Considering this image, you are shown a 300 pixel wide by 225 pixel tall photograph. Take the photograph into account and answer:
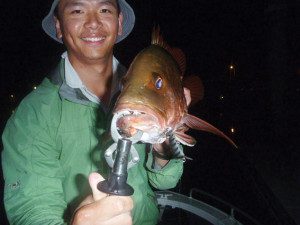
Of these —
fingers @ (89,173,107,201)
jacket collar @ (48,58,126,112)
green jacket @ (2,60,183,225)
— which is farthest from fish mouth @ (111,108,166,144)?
jacket collar @ (48,58,126,112)

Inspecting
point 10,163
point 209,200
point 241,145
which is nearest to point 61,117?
point 10,163

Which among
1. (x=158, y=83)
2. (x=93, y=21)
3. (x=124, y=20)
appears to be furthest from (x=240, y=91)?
(x=158, y=83)

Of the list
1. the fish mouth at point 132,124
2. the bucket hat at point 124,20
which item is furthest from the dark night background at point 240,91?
the fish mouth at point 132,124

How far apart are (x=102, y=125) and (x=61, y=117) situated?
0.33 meters

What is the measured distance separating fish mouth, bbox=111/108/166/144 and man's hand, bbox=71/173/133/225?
220 mm

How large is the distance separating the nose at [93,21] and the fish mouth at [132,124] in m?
1.49

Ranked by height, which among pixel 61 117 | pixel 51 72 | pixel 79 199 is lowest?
pixel 79 199

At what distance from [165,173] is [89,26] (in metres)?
1.33

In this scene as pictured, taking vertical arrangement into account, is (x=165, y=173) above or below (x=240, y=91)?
below

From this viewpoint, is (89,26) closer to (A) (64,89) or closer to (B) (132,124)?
(A) (64,89)

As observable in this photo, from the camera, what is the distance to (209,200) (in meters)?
6.87

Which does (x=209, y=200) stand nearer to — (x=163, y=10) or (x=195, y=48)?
(x=163, y=10)

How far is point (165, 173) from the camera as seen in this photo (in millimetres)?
2619

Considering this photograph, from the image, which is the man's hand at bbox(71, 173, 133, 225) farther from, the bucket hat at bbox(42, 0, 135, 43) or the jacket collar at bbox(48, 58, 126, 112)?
the bucket hat at bbox(42, 0, 135, 43)
